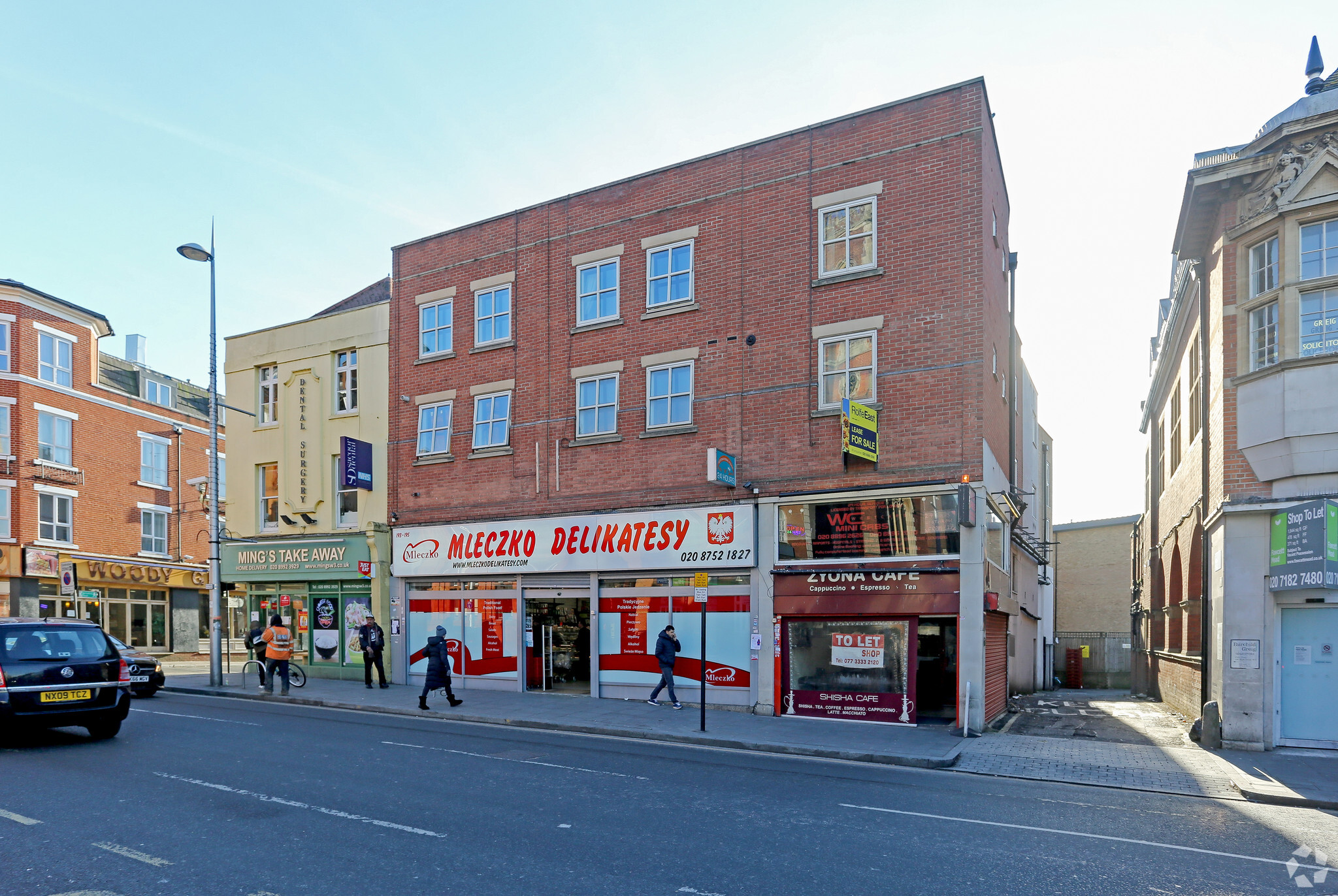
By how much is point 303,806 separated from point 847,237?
1330cm

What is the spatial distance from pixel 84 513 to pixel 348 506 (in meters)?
18.3

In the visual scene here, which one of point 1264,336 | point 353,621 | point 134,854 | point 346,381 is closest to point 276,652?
point 353,621

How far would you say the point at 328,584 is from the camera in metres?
24.0

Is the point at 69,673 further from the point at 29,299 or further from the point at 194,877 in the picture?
the point at 29,299

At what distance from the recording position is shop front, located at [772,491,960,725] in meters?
15.7

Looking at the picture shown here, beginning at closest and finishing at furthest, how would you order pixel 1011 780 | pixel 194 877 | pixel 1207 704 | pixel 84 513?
1. pixel 194 877
2. pixel 1011 780
3. pixel 1207 704
4. pixel 84 513

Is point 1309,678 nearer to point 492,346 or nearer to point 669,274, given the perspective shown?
point 669,274

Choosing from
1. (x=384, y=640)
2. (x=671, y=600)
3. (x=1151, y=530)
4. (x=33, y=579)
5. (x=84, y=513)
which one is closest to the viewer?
A: (x=671, y=600)

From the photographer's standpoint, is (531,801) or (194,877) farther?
(531,801)

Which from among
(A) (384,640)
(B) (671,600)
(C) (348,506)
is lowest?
(A) (384,640)

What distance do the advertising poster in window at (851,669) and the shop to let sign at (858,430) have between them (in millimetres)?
3004

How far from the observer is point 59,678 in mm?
12117

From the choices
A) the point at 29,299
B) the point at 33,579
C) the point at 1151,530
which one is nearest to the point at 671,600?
the point at 1151,530

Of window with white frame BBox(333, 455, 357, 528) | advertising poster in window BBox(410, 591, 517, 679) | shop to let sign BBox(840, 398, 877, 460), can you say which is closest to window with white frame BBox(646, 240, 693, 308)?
shop to let sign BBox(840, 398, 877, 460)
